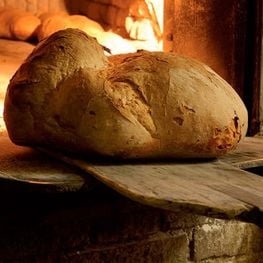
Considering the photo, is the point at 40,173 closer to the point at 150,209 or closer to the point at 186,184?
the point at 186,184

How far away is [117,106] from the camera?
148 centimetres

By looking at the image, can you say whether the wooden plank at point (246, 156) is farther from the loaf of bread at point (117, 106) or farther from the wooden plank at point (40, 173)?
the wooden plank at point (40, 173)

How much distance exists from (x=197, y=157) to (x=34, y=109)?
1.56ft

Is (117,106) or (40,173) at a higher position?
(117,106)

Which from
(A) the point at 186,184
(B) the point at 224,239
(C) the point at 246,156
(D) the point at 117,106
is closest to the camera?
(A) the point at 186,184

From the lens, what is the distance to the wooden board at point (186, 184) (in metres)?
1.17

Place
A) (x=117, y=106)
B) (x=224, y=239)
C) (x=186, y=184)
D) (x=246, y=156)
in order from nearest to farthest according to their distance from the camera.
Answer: (x=186, y=184) → (x=117, y=106) → (x=246, y=156) → (x=224, y=239)

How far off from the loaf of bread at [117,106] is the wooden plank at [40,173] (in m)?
0.06

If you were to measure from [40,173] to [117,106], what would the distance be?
0.27 m

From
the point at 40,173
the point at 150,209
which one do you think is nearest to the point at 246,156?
the point at 150,209

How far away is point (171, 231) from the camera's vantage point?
71.3 inches

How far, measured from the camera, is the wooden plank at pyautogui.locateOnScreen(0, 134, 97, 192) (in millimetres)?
1254

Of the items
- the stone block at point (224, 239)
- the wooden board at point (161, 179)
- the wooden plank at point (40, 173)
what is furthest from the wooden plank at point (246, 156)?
the wooden plank at point (40, 173)

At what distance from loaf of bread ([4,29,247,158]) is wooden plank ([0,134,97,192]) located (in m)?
0.06
